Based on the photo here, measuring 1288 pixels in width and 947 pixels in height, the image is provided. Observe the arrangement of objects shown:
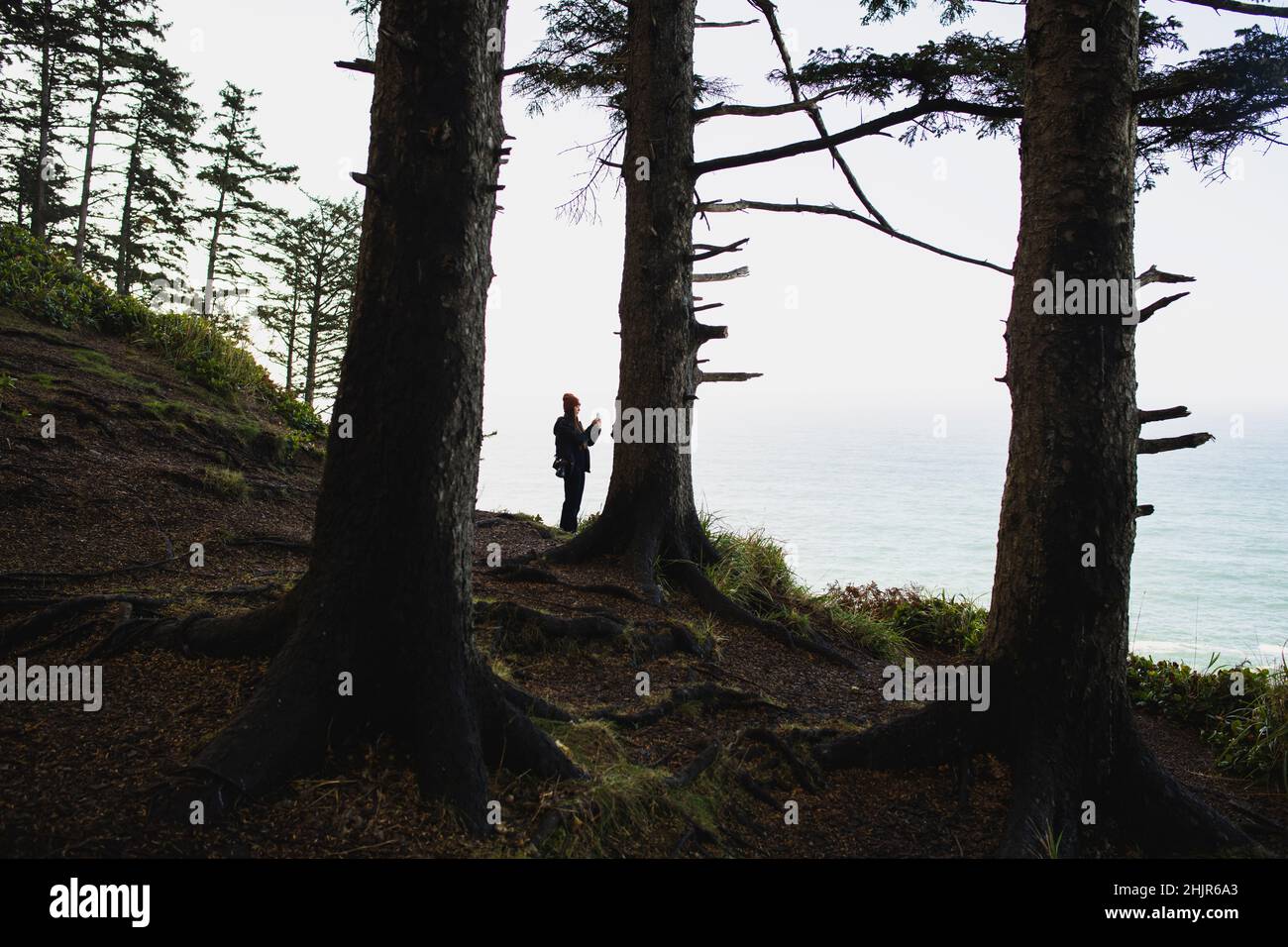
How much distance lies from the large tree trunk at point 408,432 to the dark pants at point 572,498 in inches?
285

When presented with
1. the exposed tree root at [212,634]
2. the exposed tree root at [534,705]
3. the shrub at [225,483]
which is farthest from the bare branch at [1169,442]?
the shrub at [225,483]

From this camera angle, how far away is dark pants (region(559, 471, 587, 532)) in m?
11.3

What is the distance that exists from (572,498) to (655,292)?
3.95m

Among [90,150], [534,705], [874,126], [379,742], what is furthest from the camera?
[90,150]

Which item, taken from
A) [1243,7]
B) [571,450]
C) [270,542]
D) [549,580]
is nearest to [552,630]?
[549,580]

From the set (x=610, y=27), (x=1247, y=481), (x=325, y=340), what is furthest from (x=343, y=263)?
(x=1247, y=481)

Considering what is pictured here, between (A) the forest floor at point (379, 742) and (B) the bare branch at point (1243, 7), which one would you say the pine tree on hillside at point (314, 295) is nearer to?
(A) the forest floor at point (379, 742)

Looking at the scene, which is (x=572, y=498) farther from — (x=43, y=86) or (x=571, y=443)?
(x=43, y=86)

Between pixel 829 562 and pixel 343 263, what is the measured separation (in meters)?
24.6

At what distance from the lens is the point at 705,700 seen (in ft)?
19.1

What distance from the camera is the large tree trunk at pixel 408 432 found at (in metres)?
3.89
